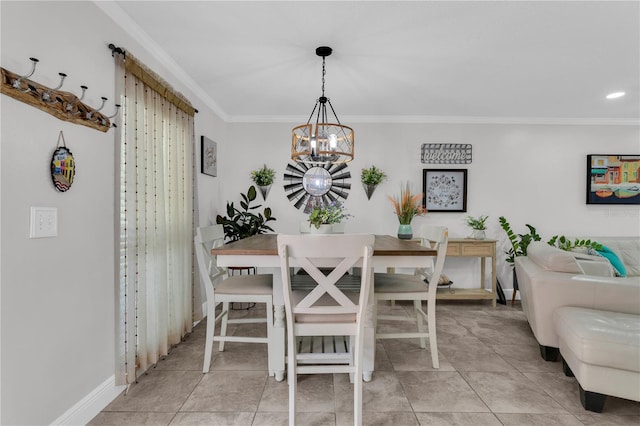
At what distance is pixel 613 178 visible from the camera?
4168mm

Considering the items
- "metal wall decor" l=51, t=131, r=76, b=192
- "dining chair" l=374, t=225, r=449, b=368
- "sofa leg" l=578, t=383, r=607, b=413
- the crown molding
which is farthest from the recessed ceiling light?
"metal wall decor" l=51, t=131, r=76, b=192

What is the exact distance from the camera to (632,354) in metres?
1.63

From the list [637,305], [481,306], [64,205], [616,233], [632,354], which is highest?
[64,205]

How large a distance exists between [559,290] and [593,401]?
67cm

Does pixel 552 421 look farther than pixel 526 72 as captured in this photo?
No

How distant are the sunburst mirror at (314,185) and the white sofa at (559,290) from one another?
→ 2271 mm

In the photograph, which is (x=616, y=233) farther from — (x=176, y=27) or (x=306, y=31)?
(x=176, y=27)

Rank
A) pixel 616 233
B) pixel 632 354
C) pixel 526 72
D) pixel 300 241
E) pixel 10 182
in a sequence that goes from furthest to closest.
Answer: pixel 616 233 < pixel 526 72 < pixel 632 354 < pixel 300 241 < pixel 10 182

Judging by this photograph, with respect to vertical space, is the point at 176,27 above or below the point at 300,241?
above

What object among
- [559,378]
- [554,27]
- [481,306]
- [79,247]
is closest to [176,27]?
[79,247]

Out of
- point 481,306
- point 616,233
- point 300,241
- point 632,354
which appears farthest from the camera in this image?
point 616,233

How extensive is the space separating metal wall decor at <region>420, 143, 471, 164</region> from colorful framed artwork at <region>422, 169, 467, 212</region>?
135 millimetres

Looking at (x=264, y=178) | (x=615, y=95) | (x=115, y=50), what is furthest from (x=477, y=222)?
(x=115, y=50)

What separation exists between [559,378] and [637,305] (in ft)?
2.20
